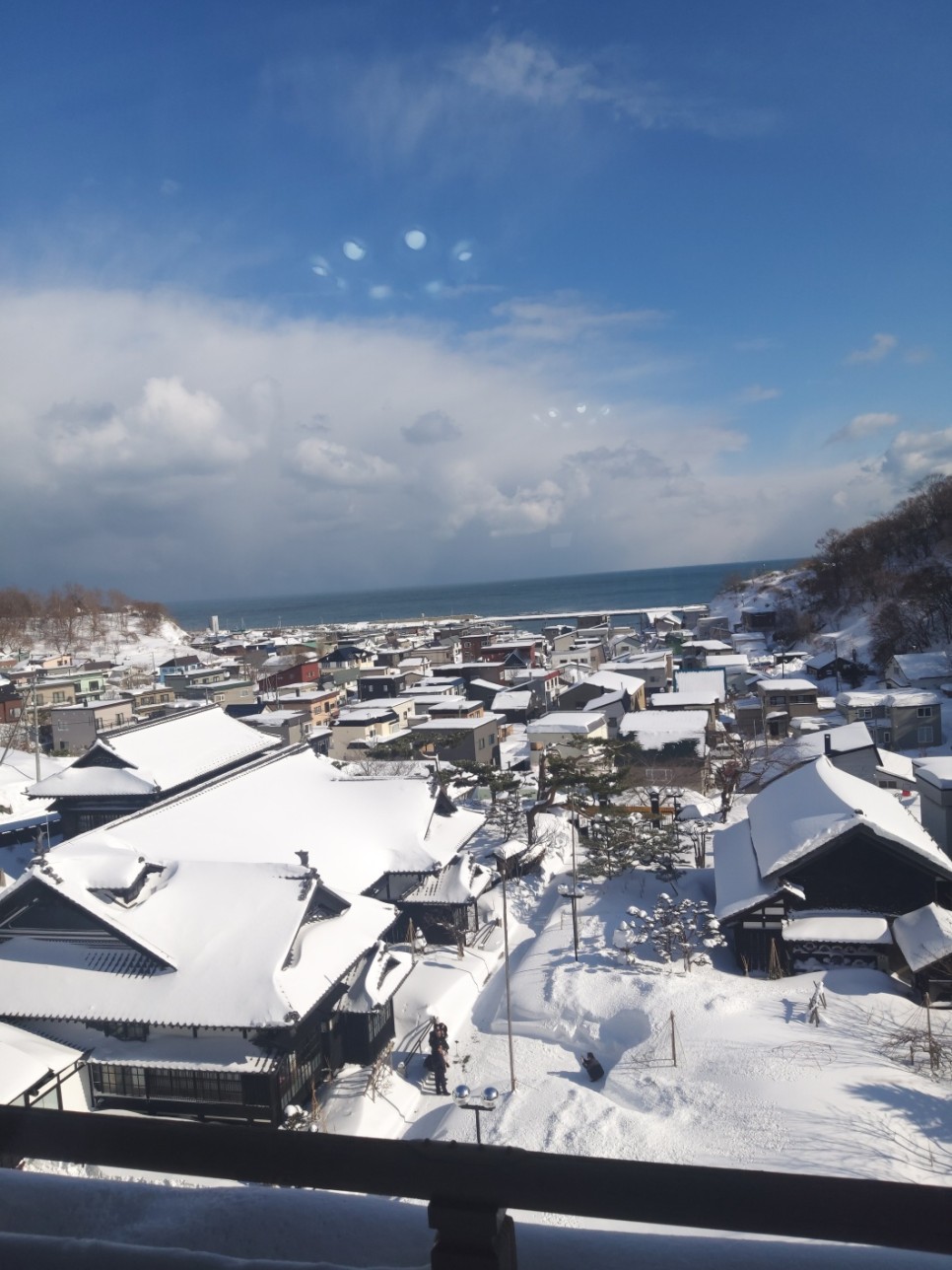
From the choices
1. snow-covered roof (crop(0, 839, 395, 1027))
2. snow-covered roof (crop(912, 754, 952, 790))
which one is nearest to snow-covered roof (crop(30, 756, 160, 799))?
snow-covered roof (crop(0, 839, 395, 1027))

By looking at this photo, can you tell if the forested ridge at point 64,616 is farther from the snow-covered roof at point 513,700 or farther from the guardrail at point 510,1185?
the guardrail at point 510,1185

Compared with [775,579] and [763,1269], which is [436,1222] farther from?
[775,579]

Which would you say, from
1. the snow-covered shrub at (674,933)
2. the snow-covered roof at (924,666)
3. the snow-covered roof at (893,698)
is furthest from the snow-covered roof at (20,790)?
the snow-covered roof at (924,666)

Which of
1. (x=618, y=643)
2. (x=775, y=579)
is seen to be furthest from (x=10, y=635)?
(x=775, y=579)

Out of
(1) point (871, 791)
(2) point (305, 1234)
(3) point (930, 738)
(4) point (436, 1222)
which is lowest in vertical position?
(3) point (930, 738)

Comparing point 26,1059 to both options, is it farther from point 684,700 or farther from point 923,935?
point 684,700
